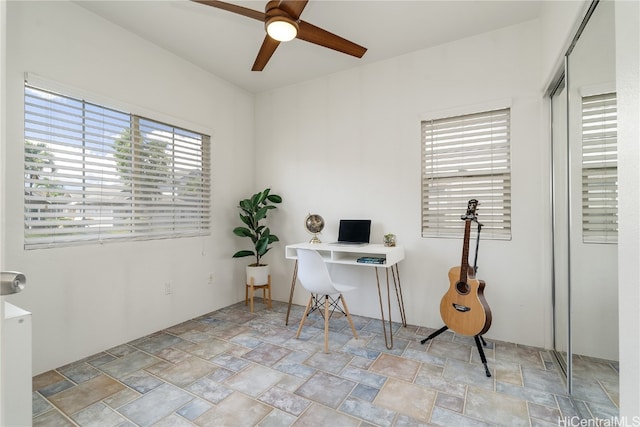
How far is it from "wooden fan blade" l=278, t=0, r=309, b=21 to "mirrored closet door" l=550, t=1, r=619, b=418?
141cm

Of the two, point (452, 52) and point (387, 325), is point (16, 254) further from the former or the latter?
point (452, 52)

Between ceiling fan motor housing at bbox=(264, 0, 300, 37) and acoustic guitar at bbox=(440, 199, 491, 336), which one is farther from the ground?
ceiling fan motor housing at bbox=(264, 0, 300, 37)

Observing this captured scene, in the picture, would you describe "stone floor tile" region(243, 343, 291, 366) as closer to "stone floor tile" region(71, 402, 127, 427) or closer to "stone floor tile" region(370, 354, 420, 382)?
"stone floor tile" region(370, 354, 420, 382)

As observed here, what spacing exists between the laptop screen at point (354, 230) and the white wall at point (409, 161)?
0.12m

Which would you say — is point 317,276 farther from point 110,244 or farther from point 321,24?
point 321,24

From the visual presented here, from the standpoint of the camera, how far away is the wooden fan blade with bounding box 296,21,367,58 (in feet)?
6.34

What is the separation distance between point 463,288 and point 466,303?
0.11m

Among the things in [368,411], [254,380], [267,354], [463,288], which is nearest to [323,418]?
[368,411]

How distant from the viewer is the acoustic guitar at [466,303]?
218 centimetres

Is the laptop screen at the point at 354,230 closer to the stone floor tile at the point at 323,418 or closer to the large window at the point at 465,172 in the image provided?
the large window at the point at 465,172

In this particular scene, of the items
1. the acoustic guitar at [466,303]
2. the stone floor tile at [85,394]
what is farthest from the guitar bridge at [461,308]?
the stone floor tile at [85,394]

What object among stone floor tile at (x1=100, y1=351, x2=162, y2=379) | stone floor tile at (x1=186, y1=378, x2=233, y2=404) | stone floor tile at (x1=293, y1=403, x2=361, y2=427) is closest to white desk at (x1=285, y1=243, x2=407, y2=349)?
stone floor tile at (x1=293, y1=403, x2=361, y2=427)

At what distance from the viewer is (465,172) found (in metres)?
2.81

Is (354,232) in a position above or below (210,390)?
above
